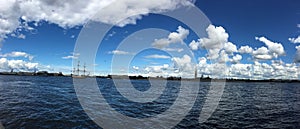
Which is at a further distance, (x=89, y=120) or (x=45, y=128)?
(x=89, y=120)

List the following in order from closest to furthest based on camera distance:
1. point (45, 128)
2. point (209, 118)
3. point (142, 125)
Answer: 1. point (45, 128)
2. point (142, 125)
3. point (209, 118)

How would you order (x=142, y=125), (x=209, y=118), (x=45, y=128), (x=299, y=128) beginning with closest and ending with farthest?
(x=45, y=128) → (x=142, y=125) → (x=299, y=128) → (x=209, y=118)

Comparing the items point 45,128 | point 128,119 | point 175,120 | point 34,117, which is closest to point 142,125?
point 128,119

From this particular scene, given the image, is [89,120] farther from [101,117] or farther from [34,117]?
[34,117]

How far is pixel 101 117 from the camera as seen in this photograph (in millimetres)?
21469

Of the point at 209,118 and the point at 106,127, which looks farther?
the point at 209,118

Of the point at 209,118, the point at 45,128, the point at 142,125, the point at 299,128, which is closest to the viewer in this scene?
the point at 45,128

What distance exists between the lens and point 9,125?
57.2ft

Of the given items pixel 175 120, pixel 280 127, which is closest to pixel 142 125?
pixel 175 120

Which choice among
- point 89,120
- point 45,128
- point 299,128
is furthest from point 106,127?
point 299,128

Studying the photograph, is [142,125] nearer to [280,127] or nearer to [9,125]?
[9,125]

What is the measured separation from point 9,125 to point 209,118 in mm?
18047

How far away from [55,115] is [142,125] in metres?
8.55

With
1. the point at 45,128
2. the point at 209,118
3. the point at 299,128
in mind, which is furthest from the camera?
the point at 209,118
